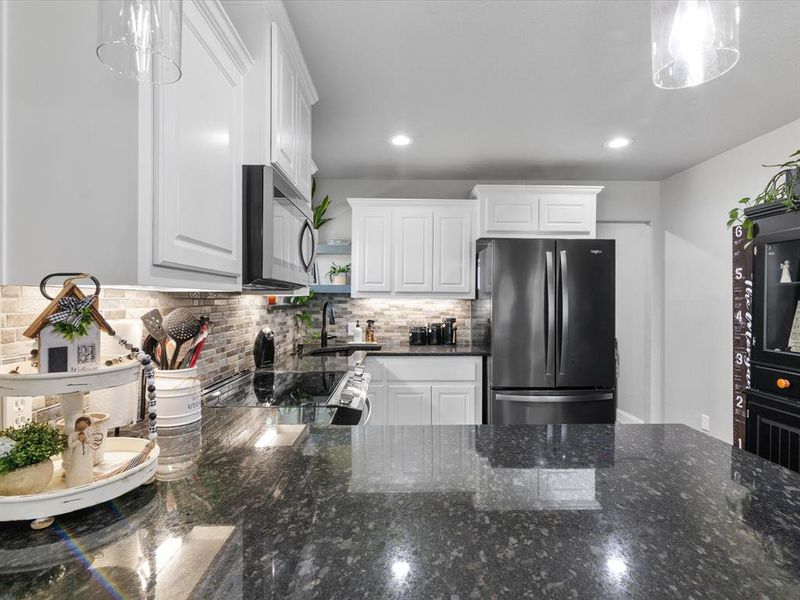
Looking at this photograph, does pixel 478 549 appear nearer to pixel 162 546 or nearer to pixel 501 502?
pixel 501 502

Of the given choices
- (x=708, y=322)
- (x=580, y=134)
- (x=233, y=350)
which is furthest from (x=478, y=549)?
(x=708, y=322)

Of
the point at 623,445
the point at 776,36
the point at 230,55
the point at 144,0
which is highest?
the point at 776,36

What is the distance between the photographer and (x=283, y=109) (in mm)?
1686

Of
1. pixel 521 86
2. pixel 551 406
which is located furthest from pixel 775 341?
pixel 521 86

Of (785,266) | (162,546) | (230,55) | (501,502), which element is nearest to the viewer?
(162,546)

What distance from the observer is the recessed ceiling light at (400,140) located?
3.12 metres

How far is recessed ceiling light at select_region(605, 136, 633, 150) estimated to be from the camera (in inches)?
125

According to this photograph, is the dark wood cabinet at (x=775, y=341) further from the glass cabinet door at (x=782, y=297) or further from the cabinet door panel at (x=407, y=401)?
the cabinet door panel at (x=407, y=401)

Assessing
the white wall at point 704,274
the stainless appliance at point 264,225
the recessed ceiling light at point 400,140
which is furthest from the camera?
the white wall at point 704,274

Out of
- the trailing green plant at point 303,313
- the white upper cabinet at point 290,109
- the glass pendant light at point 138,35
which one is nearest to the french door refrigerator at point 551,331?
the trailing green plant at point 303,313

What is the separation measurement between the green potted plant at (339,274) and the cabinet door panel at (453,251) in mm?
870

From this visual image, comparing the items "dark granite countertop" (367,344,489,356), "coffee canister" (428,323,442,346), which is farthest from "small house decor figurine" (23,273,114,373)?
"coffee canister" (428,323,442,346)

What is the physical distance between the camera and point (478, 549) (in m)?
0.61

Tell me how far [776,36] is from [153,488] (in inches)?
113
